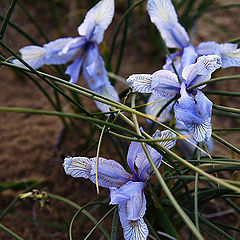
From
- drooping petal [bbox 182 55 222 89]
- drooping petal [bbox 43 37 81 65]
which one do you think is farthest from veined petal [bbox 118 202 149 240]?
drooping petal [bbox 43 37 81 65]

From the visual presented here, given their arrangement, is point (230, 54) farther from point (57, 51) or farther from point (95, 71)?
point (57, 51)

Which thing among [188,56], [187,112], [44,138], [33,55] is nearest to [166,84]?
[187,112]

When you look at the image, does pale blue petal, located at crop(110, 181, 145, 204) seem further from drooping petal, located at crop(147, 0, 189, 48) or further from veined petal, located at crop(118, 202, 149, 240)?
drooping petal, located at crop(147, 0, 189, 48)

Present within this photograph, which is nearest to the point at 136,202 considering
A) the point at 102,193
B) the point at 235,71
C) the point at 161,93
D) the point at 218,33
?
the point at 161,93

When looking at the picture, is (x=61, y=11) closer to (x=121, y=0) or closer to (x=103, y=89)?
(x=121, y=0)

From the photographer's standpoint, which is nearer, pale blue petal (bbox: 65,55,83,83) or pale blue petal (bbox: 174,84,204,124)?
pale blue petal (bbox: 174,84,204,124)

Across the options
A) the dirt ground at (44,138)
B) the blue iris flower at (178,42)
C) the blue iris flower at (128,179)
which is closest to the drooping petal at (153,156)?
the blue iris flower at (128,179)

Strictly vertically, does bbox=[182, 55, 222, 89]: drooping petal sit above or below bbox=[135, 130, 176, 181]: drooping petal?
above
